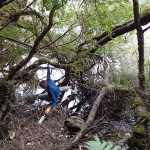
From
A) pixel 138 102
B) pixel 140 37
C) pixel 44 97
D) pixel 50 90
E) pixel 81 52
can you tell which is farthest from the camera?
pixel 44 97

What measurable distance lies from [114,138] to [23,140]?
179 centimetres

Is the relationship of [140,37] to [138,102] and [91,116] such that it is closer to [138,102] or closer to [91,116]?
[138,102]

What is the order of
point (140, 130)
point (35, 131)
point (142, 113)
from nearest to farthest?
1. point (140, 130)
2. point (142, 113)
3. point (35, 131)

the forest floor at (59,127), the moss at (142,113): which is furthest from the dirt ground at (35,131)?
the moss at (142,113)

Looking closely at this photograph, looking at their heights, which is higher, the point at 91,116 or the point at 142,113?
the point at 142,113

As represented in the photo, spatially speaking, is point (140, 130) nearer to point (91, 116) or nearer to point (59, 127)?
point (91, 116)

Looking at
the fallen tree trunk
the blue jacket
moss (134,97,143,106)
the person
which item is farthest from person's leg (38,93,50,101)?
moss (134,97,143,106)

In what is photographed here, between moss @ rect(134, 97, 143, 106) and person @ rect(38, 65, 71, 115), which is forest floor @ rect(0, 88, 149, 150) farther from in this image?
moss @ rect(134, 97, 143, 106)

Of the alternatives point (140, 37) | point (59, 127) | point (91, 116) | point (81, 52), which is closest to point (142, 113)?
point (91, 116)

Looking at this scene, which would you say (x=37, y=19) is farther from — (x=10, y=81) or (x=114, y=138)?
(x=114, y=138)

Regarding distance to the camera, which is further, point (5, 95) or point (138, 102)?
point (5, 95)

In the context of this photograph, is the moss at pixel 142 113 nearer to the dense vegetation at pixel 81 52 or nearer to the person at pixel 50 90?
the dense vegetation at pixel 81 52

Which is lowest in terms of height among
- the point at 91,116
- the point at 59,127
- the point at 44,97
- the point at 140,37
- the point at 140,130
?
the point at 59,127

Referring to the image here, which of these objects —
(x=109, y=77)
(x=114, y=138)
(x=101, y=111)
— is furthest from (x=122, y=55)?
(x=114, y=138)
